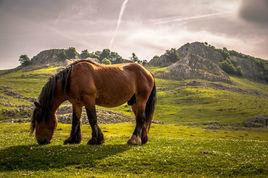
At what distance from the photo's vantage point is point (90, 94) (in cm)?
1952

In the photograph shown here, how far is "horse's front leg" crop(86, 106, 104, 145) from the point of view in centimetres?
1978

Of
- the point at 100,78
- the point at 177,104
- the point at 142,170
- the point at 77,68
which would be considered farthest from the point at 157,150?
the point at 177,104

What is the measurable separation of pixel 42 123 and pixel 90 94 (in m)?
3.30

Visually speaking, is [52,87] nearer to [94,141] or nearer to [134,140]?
[94,141]

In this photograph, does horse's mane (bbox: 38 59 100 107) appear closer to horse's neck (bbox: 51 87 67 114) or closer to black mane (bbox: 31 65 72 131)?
black mane (bbox: 31 65 72 131)

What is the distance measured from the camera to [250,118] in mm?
121062

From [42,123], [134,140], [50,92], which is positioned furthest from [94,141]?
[50,92]

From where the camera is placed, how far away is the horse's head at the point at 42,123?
19.8 m

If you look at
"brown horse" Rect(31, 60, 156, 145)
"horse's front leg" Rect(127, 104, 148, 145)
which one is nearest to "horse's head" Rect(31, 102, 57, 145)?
"brown horse" Rect(31, 60, 156, 145)

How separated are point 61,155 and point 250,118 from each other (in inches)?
4421

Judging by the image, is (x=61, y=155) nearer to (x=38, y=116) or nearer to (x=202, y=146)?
(x=38, y=116)

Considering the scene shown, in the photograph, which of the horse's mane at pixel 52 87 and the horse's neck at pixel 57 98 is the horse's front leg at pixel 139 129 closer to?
the horse's neck at pixel 57 98

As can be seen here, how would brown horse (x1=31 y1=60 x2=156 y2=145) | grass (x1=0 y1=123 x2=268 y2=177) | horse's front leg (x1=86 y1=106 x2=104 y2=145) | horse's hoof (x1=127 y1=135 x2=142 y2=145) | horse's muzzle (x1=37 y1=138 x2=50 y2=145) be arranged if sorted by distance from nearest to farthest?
grass (x1=0 y1=123 x2=268 y2=177), brown horse (x1=31 y1=60 x2=156 y2=145), horse's front leg (x1=86 y1=106 x2=104 y2=145), horse's muzzle (x1=37 y1=138 x2=50 y2=145), horse's hoof (x1=127 y1=135 x2=142 y2=145)

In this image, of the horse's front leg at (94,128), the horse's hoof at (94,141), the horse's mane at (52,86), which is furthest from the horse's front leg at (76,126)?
the horse's mane at (52,86)
